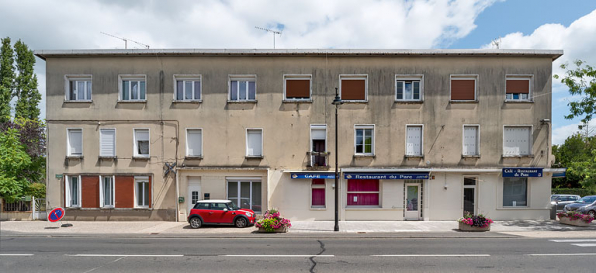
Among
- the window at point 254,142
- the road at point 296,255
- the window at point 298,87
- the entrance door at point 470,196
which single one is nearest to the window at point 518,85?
the entrance door at point 470,196

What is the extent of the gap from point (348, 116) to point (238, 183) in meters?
7.30

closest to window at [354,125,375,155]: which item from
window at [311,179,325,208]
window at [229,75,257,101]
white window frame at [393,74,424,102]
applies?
white window frame at [393,74,424,102]

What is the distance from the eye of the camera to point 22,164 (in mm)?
18047

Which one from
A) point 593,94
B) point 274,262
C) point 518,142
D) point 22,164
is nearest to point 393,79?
point 518,142

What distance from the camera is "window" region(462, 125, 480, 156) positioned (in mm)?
17484

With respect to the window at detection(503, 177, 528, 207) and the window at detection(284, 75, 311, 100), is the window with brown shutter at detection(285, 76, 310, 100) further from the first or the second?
the window at detection(503, 177, 528, 207)

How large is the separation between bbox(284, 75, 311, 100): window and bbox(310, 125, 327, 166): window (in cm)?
187

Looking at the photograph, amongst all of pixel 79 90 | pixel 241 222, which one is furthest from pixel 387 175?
pixel 79 90

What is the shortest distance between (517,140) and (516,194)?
A: 3083 millimetres

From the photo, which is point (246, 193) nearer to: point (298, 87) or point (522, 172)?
point (298, 87)

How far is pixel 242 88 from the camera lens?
1791cm

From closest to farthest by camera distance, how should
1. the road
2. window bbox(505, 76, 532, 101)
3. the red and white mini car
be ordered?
1. the road
2. the red and white mini car
3. window bbox(505, 76, 532, 101)

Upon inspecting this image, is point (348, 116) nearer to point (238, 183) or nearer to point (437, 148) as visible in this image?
point (437, 148)

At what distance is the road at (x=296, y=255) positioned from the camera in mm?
8734
